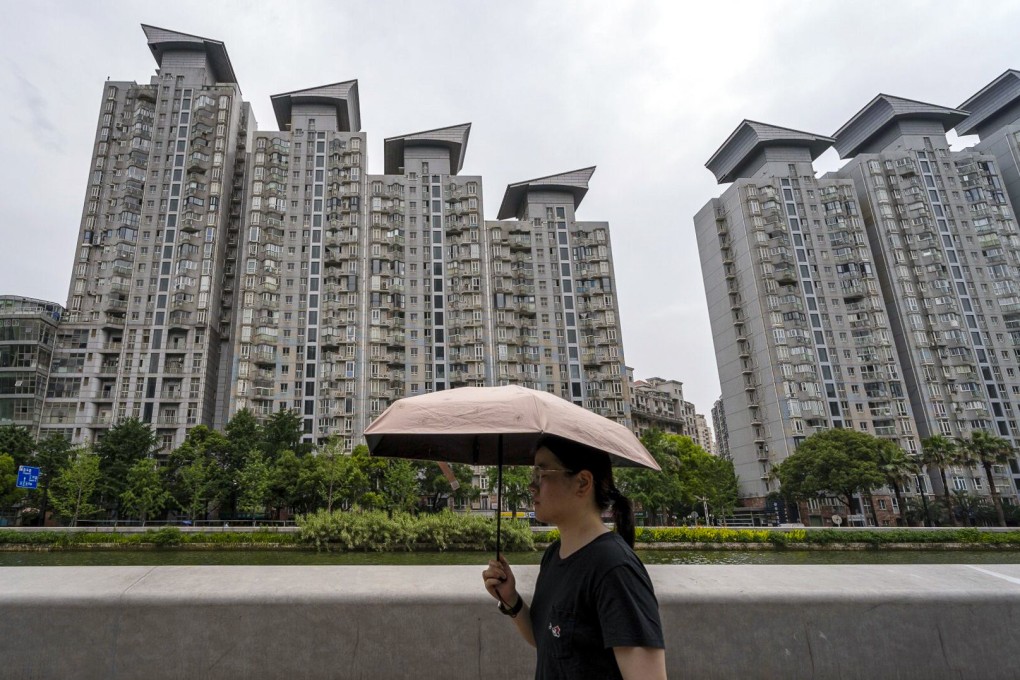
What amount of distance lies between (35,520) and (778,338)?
89.4m

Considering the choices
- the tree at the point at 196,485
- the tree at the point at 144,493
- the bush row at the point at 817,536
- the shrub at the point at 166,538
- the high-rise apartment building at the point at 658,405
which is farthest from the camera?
the high-rise apartment building at the point at 658,405

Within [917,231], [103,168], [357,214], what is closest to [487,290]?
[357,214]

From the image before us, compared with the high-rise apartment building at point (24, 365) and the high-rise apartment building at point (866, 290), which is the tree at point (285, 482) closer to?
the high-rise apartment building at point (24, 365)

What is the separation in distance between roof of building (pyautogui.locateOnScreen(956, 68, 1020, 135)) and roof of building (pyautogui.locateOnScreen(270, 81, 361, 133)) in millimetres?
110314

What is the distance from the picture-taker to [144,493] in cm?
4572

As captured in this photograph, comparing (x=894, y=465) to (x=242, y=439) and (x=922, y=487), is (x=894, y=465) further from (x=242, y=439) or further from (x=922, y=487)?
(x=242, y=439)

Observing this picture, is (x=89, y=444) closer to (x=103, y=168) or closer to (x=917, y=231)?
(x=103, y=168)

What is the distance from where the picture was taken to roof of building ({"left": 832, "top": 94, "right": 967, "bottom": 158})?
9231cm

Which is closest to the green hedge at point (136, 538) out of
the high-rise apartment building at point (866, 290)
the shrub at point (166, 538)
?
the shrub at point (166, 538)

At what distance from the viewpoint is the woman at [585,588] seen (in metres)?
1.93

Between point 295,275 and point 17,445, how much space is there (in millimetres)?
36249

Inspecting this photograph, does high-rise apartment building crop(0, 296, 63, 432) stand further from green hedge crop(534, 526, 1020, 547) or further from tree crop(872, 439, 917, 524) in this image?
tree crop(872, 439, 917, 524)

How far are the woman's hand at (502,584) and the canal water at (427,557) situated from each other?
2277 centimetres

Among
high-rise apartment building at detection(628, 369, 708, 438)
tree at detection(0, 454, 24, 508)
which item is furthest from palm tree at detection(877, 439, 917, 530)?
tree at detection(0, 454, 24, 508)
